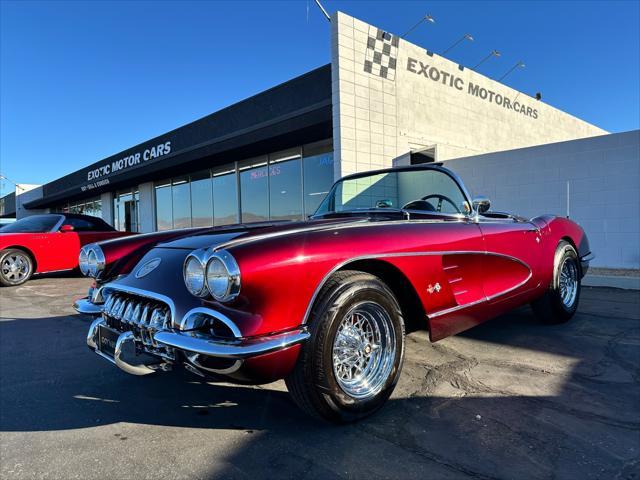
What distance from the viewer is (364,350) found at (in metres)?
2.31

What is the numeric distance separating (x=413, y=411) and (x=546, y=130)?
53.7 ft

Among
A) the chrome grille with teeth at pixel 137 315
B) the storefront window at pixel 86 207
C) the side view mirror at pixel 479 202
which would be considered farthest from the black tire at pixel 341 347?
the storefront window at pixel 86 207

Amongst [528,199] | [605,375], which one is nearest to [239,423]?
[605,375]

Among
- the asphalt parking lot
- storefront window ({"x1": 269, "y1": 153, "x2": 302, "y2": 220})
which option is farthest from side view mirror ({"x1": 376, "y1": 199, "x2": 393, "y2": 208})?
storefront window ({"x1": 269, "y1": 153, "x2": 302, "y2": 220})

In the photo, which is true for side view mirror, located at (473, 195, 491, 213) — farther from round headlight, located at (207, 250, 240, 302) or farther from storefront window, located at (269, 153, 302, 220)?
storefront window, located at (269, 153, 302, 220)

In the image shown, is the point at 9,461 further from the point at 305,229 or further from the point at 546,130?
the point at 546,130

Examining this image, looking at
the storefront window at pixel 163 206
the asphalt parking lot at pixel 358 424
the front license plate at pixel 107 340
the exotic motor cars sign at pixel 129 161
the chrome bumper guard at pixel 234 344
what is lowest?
the asphalt parking lot at pixel 358 424

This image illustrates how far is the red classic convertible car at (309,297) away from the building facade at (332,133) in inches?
235

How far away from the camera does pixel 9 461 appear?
1916mm

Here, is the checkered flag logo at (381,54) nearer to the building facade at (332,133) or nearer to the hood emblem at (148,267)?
the building facade at (332,133)

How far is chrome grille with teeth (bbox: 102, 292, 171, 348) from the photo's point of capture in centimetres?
209

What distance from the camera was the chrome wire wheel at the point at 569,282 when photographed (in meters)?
4.24

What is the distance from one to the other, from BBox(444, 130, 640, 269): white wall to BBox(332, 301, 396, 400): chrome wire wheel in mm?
7220

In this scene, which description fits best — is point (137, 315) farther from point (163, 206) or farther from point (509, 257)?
point (163, 206)
